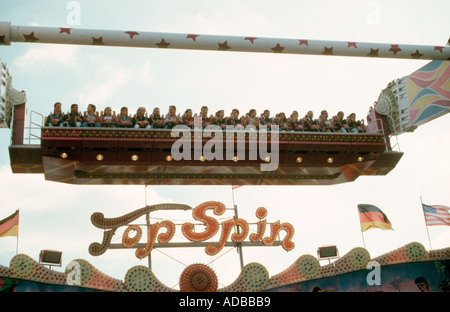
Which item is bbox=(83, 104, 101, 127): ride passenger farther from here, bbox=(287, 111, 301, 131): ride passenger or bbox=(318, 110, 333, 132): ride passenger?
bbox=(318, 110, 333, 132): ride passenger

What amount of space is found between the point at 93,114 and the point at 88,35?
432cm

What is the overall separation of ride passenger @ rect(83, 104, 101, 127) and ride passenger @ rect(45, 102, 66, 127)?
2.70 feet

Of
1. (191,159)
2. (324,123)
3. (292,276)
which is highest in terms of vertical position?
(324,123)

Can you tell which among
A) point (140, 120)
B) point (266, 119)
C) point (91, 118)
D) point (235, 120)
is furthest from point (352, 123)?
point (91, 118)

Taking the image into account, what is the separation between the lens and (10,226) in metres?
20.5

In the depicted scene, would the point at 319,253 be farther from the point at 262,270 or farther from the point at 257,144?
the point at 257,144

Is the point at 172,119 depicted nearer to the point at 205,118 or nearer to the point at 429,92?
the point at 205,118

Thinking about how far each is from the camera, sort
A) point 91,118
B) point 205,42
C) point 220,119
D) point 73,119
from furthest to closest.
Answer: 1. point 220,119
2. point 91,118
3. point 73,119
4. point 205,42

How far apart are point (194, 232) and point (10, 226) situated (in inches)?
270

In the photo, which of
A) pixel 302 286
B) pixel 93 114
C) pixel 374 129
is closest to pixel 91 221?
pixel 93 114

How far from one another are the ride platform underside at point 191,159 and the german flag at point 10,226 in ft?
7.18

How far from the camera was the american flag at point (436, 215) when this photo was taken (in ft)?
78.1

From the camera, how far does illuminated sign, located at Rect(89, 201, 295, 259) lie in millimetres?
20812

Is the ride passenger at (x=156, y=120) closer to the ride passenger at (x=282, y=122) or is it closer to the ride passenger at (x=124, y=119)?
the ride passenger at (x=124, y=119)
